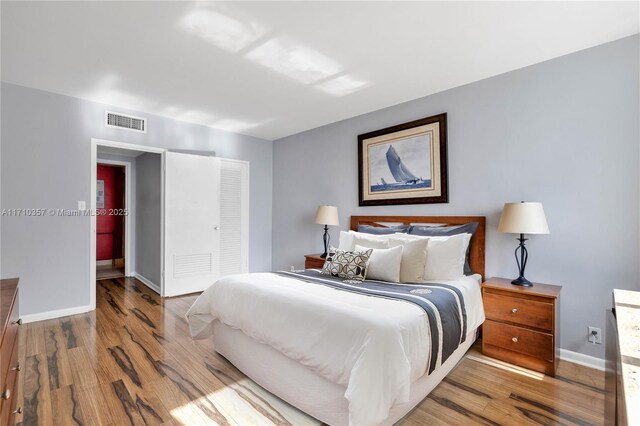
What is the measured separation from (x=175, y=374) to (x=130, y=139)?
3.16 metres

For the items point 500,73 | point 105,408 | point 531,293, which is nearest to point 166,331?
point 105,408

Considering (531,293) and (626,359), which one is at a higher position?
(626,359)

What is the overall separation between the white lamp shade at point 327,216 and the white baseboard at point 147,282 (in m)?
2.68

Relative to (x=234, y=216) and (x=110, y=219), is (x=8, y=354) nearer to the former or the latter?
(x=234, y=216)

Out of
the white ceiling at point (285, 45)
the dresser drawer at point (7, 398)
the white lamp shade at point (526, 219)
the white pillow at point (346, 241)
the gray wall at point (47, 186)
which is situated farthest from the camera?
the white pillow at point (346, 241)

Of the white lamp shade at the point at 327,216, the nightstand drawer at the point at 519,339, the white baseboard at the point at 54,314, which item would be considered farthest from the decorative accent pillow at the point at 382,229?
the white baseboard at the point at 54,314

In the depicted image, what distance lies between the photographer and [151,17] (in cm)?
217

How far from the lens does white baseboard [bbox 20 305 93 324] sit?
3354 millimetres

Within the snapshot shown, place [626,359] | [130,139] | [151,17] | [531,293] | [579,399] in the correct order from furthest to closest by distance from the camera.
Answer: [130,139] → [531,293] → [151,17] → [579,399] → [626,359]

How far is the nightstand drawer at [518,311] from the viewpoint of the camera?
2328 mm

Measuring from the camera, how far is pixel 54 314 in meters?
3.51

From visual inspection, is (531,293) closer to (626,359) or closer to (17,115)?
(626,359)

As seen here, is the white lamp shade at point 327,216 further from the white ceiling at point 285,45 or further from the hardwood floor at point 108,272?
the hardwood floor at point 108,272

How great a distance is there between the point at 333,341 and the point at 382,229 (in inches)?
84.7
